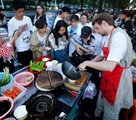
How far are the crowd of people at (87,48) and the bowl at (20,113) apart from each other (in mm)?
728

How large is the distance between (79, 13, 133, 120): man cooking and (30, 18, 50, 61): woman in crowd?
112 cm

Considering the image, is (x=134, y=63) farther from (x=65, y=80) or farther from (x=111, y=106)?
(x=65, y=80)

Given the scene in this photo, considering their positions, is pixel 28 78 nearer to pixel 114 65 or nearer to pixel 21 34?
pixel 114 65

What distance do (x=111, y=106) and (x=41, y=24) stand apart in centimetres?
184

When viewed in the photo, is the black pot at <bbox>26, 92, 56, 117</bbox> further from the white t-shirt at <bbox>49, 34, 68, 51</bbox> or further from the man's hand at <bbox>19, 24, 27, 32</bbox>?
the man's hand at <bbox>19, 24, 27, 32</bbox>

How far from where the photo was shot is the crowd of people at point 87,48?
1.42m

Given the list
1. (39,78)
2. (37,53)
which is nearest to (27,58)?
(37,53)

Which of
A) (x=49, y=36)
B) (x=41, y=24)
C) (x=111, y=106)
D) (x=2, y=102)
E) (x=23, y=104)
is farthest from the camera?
(x=49, y=36)

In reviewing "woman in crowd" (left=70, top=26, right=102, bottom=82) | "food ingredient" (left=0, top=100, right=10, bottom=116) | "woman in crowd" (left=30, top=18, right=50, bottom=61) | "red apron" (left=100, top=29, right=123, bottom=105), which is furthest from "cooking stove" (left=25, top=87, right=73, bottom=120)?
"woman in crowd" (left=70, top=26, right=102, bottom=82)

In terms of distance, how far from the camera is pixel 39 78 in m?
1.53

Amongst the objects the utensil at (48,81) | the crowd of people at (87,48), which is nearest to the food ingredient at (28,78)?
the utensil at (48,81)

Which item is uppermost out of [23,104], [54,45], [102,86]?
[54,45]

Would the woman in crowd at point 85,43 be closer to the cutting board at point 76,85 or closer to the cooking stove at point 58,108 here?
the cutting board at point 76,85

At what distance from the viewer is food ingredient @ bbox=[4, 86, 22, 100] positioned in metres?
1.34
